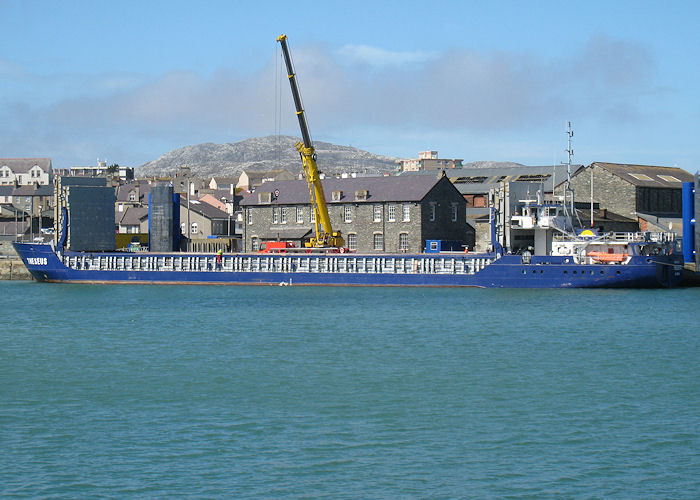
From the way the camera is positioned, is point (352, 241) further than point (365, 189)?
No

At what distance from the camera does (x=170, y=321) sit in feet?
121

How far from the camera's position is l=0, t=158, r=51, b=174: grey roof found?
503 ft

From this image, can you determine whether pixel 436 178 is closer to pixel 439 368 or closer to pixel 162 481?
pixel 439 368

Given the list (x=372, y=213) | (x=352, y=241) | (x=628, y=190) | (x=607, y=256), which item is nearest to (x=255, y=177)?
(x=352, y=241)

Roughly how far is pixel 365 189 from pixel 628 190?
64.4ft

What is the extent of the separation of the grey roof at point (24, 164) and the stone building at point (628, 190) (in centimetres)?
10529

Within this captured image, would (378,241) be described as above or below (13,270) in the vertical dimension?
above

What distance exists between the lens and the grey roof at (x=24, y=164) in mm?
153375

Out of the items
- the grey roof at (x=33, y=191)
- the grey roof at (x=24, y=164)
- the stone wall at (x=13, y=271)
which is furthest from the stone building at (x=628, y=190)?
the grey roof at (x=24, y=164)

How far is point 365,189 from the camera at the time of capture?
64.9m

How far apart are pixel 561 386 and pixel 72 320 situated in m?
22.0

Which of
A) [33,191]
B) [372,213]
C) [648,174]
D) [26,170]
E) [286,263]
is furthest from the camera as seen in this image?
[26,170]

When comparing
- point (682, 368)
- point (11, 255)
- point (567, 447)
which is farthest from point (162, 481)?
point (11, 255)

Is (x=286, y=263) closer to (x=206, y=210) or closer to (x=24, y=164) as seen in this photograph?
(x=206, y=210)
